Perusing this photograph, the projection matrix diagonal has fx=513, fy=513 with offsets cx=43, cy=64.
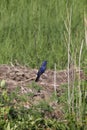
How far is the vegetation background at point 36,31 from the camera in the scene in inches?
242

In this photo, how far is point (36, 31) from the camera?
6703mm

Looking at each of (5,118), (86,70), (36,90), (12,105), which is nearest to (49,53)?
(86,70)

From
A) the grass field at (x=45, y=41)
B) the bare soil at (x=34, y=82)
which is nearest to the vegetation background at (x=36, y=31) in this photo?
the grass field at (x=45, y=41)

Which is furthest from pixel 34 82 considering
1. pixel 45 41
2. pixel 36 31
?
pixel 36 31

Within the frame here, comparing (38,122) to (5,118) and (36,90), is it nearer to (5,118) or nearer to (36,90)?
(5,118)

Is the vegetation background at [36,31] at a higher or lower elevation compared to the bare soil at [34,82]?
higher

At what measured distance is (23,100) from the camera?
4.36 meters

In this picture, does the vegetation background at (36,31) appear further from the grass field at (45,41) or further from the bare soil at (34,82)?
the bare soil at (34,82)

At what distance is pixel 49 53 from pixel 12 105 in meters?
2.26

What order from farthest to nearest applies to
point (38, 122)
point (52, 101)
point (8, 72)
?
point (8, 72) → point (52, 101) → point (38, 122)

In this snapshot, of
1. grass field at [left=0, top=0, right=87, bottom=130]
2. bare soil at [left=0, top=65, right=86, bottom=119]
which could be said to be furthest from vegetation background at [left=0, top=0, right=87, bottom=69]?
bare soil at [left=0, top=65, right=86, bottom=119]

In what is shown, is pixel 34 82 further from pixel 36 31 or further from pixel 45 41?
pixel 36 31

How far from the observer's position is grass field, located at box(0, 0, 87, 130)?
13.6ft

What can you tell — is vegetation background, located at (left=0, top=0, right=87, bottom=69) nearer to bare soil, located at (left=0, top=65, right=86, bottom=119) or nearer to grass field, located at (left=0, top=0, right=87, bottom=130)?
grass field, located at (left=0, top=0, right=87, bottom=130)
